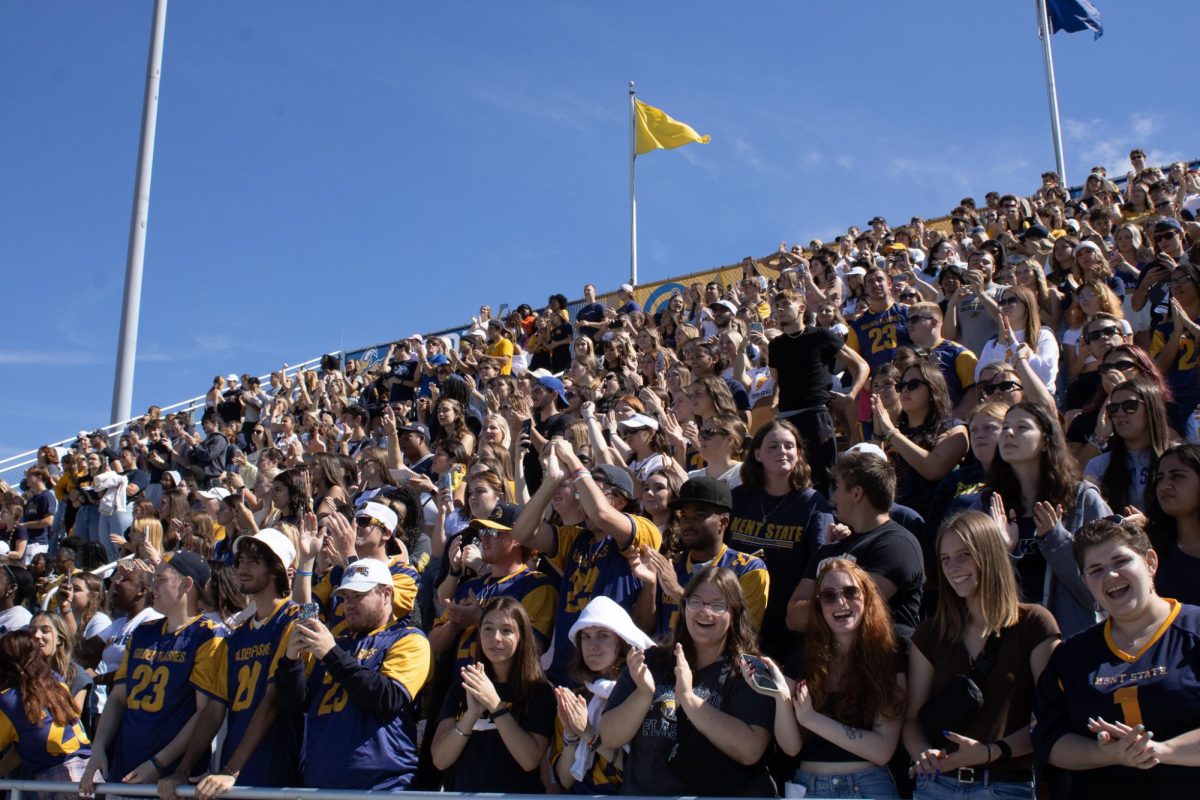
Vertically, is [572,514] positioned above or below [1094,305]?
below

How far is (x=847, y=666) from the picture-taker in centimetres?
400

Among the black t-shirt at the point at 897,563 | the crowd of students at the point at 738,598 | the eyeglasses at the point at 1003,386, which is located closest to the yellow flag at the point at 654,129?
the crowd of students at the point at 738,598

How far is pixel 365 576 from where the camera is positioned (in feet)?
17.3

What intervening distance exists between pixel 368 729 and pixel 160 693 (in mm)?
1466

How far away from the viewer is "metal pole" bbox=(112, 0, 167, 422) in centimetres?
1942

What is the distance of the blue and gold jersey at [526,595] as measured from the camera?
5.34 metres

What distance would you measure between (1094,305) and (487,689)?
550cm

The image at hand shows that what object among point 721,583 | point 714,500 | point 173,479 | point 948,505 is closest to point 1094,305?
point 948,505

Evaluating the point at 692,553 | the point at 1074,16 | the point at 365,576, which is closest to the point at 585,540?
the point at 692,553

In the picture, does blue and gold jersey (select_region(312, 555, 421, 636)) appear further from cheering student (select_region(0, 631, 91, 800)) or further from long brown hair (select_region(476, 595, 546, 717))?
cheering student (select_region(0, 631, 91, 800))

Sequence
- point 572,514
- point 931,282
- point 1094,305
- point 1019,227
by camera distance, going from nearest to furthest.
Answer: point 572,514 → point 1094,305 → point 931,282 → point 1019,227

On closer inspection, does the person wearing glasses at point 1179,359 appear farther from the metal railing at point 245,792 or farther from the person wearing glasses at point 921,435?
the metal railing at point 245,792

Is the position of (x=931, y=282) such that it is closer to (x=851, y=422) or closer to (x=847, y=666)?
(x=851, y=422)

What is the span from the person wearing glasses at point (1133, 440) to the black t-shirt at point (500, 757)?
2.67m
